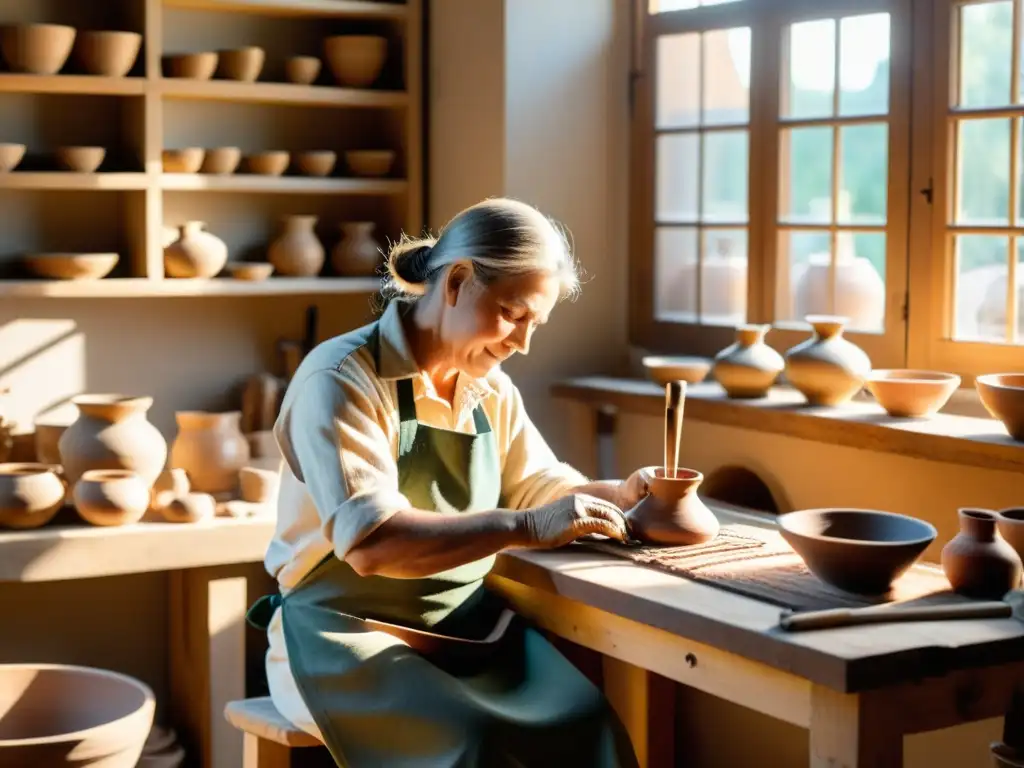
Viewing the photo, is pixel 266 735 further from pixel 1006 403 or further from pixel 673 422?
pixel 1006 403

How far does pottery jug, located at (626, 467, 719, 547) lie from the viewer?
2773mm

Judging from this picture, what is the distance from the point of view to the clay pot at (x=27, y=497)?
3.51 metres

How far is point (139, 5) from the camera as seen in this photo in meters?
4.26

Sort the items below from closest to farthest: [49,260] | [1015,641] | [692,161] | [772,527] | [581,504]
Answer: [1015,641], [581,504], [772,527], [49,260], [692,161]

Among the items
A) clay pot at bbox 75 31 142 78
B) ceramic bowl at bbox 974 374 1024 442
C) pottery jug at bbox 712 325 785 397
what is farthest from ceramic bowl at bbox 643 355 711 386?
clay pot at bbox 75 31 142 78

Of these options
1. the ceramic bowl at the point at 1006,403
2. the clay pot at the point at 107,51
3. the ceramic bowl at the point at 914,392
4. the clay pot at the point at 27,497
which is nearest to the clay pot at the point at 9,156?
the clay pot at the point at 107,51

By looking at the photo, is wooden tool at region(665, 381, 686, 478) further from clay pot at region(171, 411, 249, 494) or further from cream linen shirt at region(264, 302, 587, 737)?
clay pot at region(171, 411, 249, 494)

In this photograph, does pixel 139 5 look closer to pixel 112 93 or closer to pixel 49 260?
pixel 112 93

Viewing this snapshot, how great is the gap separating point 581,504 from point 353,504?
449mm

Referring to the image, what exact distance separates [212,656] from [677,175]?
2055 mm

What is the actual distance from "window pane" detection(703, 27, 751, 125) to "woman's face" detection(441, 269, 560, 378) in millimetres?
1752

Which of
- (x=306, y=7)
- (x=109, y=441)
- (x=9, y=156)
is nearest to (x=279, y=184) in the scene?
(x=306, y=7)

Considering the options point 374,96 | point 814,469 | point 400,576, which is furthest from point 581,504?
point 374,96

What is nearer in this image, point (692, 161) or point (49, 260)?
point (49, 260)
